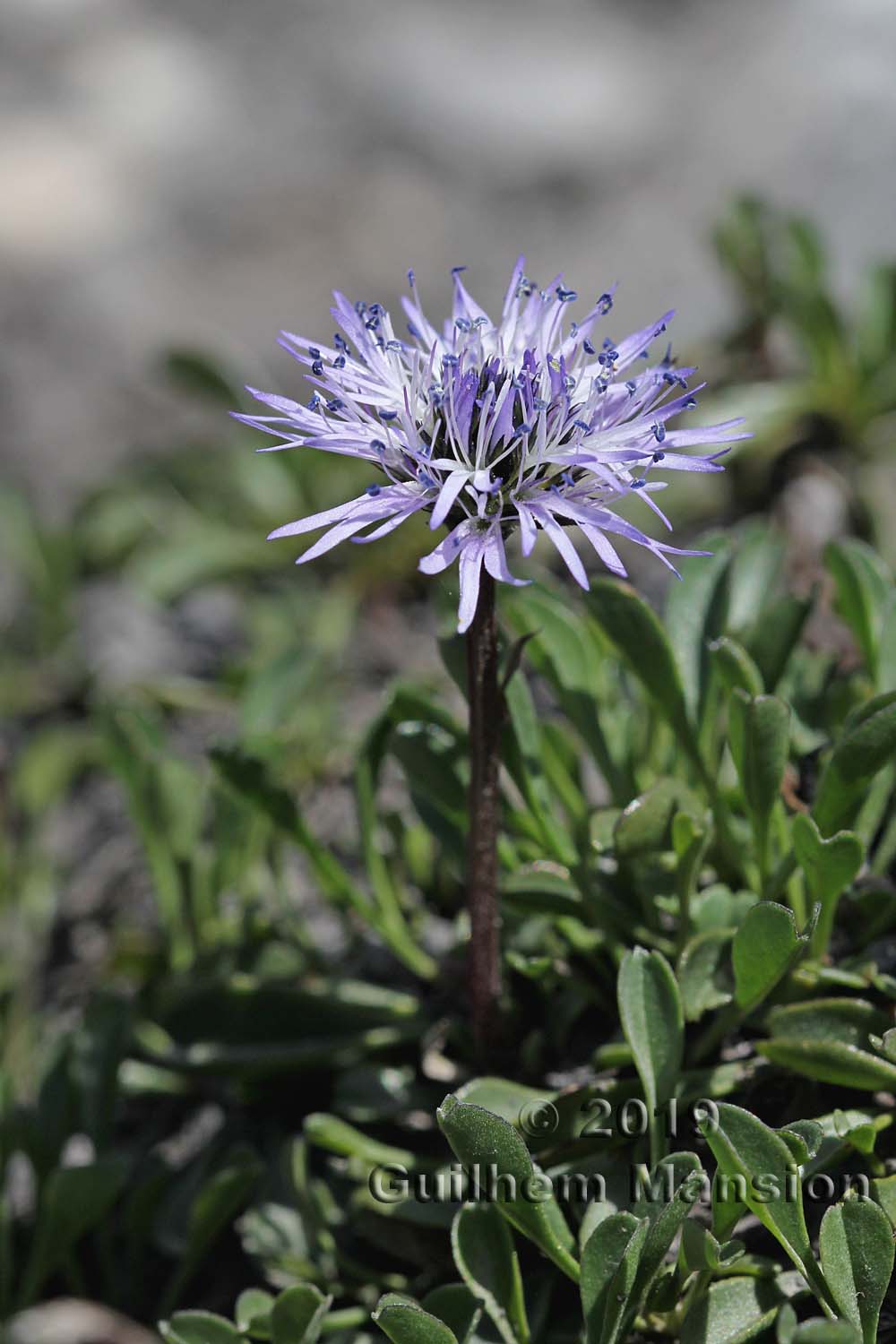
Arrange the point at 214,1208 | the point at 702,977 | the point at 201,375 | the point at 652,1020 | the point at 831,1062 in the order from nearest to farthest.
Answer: the point at 831,1062 → the point at 652,1020 → the point at 702,977 → the point at 214,1208 → the point at 201,375

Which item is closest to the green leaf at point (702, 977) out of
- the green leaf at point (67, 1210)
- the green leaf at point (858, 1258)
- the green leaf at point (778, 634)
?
the green leaf at point (858, 1258)

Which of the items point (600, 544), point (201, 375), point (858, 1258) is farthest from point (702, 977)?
point (201, 375)

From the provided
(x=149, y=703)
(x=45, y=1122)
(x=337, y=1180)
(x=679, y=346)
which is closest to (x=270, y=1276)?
(x=337, y=1180)

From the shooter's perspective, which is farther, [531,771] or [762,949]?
[531,771]

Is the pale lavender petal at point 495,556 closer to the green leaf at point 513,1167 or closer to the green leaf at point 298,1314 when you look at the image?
the green leaf at point 513,1167

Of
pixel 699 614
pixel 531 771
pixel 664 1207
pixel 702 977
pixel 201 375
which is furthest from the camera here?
pixel 201 375

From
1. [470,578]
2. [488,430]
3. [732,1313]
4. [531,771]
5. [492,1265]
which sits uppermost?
[488,430]

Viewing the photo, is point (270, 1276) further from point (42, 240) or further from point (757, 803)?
point (42, 240)

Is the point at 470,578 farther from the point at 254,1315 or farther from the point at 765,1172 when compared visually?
the point at 254,1315
